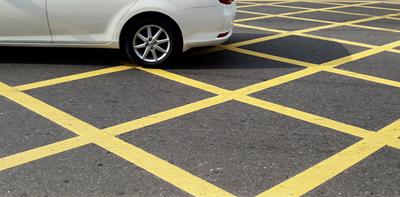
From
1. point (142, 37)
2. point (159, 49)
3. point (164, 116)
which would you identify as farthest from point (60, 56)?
point (164, 116)

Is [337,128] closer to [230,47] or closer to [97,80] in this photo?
[97,80]

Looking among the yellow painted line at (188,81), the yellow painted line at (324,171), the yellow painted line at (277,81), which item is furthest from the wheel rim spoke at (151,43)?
the yellow painted line at (324,171)

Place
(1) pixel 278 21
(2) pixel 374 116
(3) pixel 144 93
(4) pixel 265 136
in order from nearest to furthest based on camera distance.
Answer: (4) pixel 265 136
(2) pixel 374 116
(3) pixel 144 93
(1) pixel 278 21

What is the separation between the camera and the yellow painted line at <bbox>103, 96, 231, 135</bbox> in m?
4.37

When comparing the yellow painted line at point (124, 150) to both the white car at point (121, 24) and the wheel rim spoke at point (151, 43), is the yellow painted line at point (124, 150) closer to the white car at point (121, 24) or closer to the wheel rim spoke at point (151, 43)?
the white car at point (121, 24)

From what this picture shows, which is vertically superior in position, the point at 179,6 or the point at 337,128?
the point at 179,6

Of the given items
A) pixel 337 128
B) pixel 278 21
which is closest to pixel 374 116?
pixel 337 128

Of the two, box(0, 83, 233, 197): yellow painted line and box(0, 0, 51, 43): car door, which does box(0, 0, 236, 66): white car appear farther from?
box(0, 83, 233, 197): yellow painted line

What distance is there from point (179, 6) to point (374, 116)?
257cm

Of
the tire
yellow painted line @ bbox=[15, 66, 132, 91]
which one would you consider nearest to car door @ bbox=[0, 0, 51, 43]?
yellow painted line @ bbox=[15, 66, 132, 91]

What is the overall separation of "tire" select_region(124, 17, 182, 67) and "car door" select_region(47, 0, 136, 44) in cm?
23

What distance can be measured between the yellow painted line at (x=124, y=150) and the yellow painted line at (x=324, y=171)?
38cm

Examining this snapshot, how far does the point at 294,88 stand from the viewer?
5.64 m

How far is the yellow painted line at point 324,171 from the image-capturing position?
3363 millimetres
